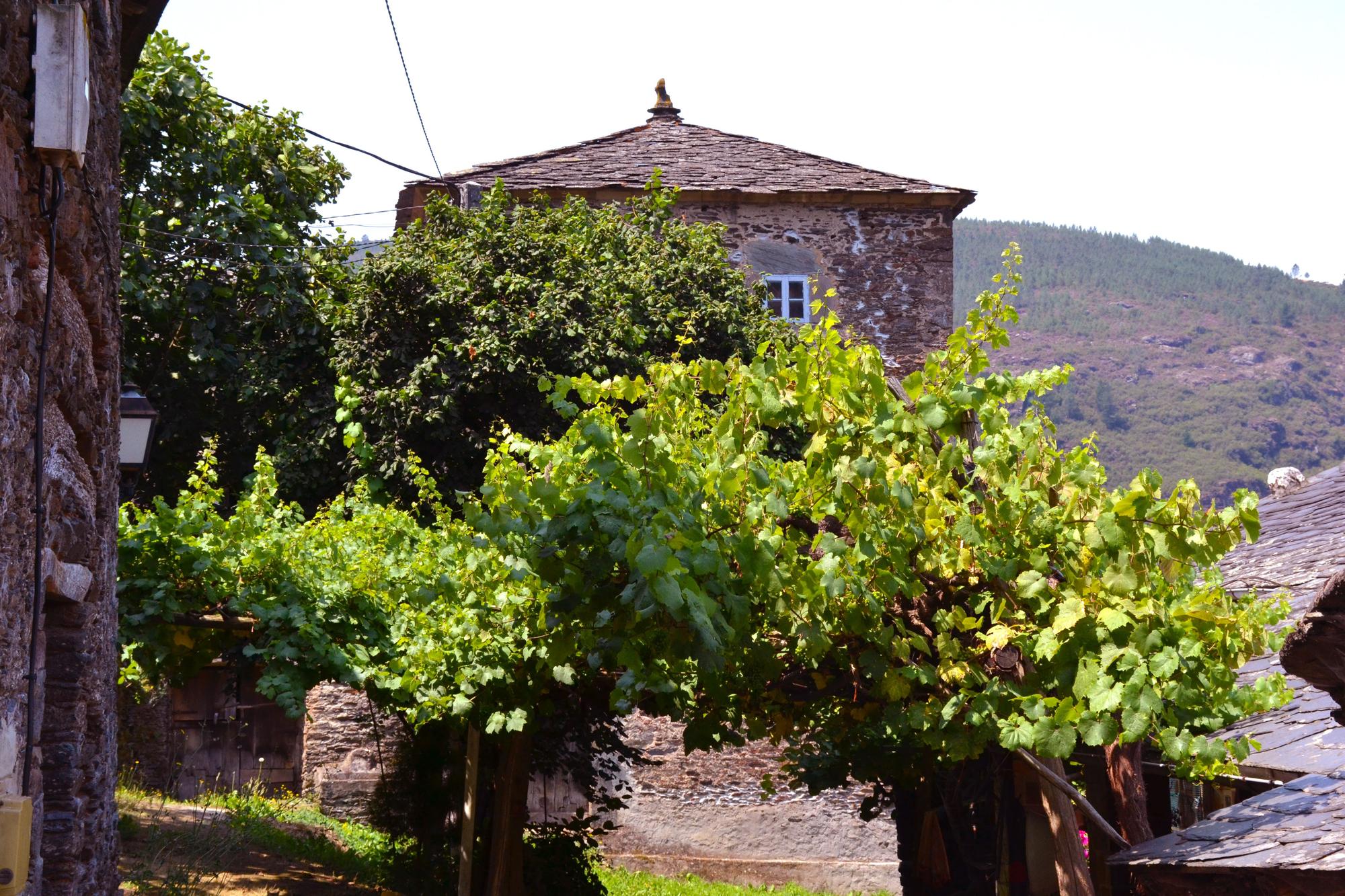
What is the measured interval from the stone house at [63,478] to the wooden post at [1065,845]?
379 cm

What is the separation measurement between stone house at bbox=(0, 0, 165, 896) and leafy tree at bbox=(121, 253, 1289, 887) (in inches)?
59.4

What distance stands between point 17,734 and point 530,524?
6.50 feet

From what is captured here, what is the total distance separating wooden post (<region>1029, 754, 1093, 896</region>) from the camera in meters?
5.70

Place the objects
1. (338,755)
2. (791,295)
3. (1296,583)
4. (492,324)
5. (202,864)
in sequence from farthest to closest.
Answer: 1. (791,295)
2. (338,755)
3. (492,324)
4. (202,864)
5. (1296,583)

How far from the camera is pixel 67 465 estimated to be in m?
4.34

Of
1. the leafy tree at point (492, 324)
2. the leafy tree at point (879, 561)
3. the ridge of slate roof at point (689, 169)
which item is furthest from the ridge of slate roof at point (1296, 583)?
the ridge of slate roof at point (689, 169)

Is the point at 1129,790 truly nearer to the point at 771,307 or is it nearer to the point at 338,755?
the point at 338,755

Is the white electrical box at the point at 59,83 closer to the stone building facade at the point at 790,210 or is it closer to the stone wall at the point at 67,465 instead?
the stone wall at the point at 67,465

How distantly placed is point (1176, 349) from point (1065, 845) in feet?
250

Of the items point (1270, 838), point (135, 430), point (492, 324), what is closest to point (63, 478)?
point (135, 430)

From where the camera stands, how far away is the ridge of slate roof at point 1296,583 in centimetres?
633

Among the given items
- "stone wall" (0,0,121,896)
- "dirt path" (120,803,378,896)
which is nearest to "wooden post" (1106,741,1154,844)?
"stone wall" (0,0,121,896)

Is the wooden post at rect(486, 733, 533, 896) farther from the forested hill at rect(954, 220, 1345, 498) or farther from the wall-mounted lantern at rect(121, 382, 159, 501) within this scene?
the forested hill at rect(954, 220, 1345, 498)

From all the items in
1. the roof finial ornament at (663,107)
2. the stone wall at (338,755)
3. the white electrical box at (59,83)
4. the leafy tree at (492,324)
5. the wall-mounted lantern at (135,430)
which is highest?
the roof finial ornament at (663,107)
